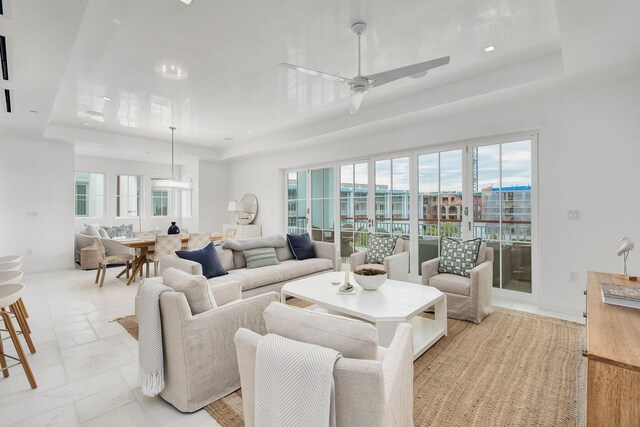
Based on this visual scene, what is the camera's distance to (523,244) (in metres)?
3.88

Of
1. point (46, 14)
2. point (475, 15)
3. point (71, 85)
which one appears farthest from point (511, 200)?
point (71, 85)

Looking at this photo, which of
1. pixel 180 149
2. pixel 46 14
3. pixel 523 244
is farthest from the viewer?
pixel 180 149

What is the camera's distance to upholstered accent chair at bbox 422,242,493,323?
3.22 m

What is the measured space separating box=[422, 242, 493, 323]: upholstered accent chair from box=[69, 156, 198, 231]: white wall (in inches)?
257

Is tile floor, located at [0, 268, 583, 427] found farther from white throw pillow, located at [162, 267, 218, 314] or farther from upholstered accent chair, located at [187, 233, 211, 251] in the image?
upholstered accent chair, located at [187, 233, 211, 251]

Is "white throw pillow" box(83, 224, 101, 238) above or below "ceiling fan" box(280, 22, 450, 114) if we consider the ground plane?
below

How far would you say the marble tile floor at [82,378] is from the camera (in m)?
1.87

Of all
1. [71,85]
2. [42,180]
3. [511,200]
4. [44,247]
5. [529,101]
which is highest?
[71,85]

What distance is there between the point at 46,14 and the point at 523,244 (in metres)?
5.04

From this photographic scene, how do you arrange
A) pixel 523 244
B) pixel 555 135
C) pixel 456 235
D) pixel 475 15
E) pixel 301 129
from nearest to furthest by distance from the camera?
pixel 475 15
pixel 555 135
pixel 523 244
pixel 456 235
pixel 301 129

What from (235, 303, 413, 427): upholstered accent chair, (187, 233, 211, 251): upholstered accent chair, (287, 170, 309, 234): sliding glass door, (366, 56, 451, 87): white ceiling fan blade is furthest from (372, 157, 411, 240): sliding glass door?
(235, 303, 413, 427): upholstered accent chair

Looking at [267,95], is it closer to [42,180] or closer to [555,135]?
[555,135]

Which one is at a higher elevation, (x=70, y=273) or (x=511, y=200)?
(x=511, y=200)

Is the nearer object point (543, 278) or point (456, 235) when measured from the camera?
point (543, 278)
